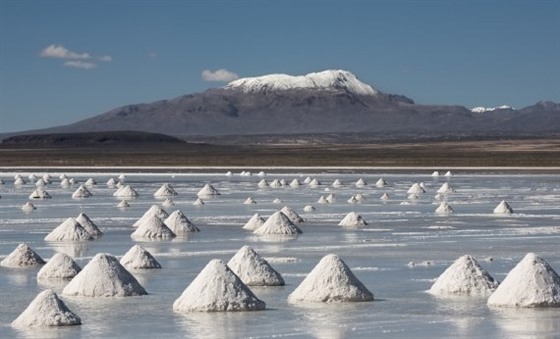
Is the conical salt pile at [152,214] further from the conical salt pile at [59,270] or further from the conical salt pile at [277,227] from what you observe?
the conical salt pile at [59,270]

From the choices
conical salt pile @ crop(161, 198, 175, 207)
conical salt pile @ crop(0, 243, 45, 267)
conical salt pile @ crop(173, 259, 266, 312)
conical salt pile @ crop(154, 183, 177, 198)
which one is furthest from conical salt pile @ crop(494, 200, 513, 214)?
conical salt pile @ crop(173, 259, 266, 312)

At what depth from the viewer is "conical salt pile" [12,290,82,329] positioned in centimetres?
1502

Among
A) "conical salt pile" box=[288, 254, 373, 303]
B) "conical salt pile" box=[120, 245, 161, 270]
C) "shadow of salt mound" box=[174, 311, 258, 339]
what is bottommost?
"shadow of salt mound" box=[174, 311, 258, 339]

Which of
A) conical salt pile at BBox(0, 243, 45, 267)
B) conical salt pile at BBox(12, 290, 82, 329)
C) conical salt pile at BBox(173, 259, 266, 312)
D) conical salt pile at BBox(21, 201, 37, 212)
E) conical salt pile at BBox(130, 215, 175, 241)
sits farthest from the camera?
conical salt pile at BBox(21, 201, 37, 212)

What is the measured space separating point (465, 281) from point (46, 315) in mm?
6249

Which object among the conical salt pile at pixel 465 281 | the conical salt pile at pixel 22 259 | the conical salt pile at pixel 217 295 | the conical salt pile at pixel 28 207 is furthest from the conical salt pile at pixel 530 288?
the conical salt pile at pixel 28 207

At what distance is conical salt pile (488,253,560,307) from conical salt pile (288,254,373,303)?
1.78 metres

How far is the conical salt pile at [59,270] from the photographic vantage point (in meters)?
20.1

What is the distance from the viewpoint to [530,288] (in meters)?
16.8

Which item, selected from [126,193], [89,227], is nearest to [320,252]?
[89,227]

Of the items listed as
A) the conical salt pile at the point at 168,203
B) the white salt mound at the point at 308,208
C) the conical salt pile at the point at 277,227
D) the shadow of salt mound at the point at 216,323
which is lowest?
the shadow of salt mound at the point at 216,323

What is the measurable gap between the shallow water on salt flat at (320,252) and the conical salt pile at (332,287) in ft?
0.85

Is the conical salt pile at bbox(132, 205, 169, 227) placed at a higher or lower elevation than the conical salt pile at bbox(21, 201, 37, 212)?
lower

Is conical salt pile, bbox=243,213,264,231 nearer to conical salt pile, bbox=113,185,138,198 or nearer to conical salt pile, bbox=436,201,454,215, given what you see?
conical salt pile, bbox=436,201,454,215
